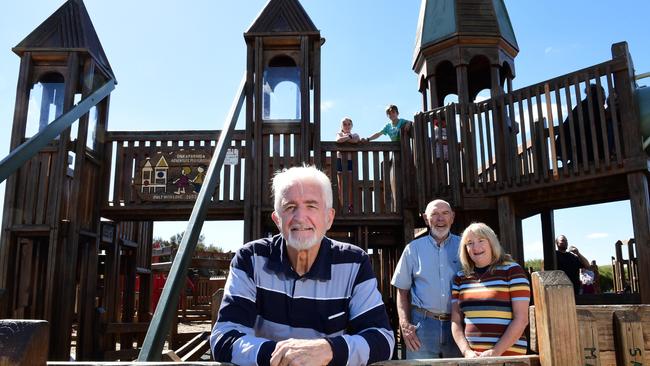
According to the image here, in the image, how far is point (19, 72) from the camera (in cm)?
699

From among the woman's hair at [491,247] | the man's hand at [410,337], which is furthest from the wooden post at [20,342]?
the man's hand at [410,337]

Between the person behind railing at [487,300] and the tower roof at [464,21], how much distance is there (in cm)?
615

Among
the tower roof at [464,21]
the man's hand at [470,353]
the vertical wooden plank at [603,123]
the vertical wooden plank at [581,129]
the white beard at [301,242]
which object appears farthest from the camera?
the tower roof at [464,21]

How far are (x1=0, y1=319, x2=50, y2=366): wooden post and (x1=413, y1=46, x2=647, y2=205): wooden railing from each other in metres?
5.49

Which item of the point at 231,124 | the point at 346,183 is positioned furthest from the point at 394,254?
the point at 231,124

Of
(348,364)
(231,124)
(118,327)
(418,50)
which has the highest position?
(418,50)

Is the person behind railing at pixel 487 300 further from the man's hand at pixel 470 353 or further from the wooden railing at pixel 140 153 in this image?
the wooden railing at pixel 140 153

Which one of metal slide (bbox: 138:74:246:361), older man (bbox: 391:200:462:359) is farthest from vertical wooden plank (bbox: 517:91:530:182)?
metal slide (bbox: 138:74:246:361)

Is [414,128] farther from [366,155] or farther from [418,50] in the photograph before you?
[418,50]

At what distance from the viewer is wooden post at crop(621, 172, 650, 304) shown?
4836mm

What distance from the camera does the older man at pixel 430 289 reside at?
3229mm

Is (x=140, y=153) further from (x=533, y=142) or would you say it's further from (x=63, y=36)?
(x=533, y=142)

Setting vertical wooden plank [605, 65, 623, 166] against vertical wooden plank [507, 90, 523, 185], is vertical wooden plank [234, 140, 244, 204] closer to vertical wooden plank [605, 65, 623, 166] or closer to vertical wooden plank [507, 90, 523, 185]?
vertical wooden plank [507, 90, 523, 185]

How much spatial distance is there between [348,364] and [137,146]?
21.6 feet
